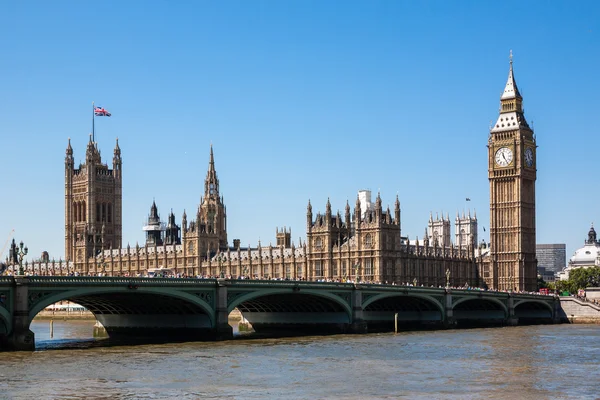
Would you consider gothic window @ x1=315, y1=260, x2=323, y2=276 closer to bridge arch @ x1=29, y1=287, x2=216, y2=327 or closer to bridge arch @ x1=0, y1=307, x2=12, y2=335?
bridge arch @ x1=29, y1=287, x2=216, y2=327

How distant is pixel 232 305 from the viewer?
88875 mm

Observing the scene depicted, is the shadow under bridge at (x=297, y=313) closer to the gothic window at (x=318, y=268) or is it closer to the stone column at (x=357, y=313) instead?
the stone column at (x=357, y=313)

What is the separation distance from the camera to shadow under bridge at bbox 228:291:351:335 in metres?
101

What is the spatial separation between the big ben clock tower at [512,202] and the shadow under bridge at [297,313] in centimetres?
7074

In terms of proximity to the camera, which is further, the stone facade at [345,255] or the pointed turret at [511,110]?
the pointed turret at [511,110]

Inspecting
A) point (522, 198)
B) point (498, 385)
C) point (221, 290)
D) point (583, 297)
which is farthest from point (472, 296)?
point (498, 385)

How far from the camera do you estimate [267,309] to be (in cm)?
10831

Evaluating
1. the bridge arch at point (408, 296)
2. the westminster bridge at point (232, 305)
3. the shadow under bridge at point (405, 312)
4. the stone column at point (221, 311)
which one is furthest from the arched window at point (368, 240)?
the stone column at point (221, 311)

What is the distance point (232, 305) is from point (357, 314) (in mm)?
17603

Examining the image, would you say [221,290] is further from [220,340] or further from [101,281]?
[101,281]

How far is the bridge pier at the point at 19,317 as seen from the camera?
236ft

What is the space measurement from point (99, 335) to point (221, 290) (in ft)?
47.3

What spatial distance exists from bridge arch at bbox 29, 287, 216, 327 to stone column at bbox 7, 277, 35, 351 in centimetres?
57

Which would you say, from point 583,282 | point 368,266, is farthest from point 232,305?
point 583,282
